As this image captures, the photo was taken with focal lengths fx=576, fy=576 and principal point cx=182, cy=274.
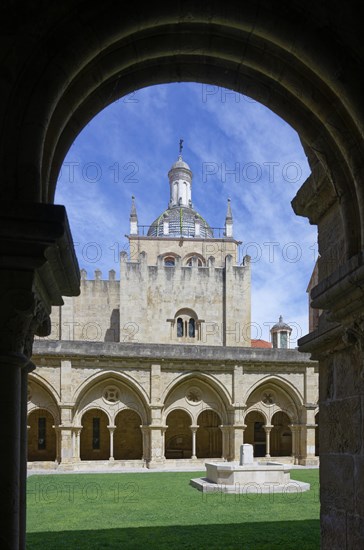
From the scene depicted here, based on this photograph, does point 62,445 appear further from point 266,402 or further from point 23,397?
point 23,397

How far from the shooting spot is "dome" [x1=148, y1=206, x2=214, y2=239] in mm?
39719

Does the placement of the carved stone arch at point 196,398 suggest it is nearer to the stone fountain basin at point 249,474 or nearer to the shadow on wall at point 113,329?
the stone fountain basin at point 249,474

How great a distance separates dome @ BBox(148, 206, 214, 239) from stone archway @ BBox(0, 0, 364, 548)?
115 ft

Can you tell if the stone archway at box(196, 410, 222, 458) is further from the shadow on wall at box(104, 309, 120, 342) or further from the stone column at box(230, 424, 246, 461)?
the shadow on wall at box(104, 309, 120, 342)

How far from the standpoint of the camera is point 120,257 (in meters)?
29.8

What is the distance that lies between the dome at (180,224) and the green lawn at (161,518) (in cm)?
2598

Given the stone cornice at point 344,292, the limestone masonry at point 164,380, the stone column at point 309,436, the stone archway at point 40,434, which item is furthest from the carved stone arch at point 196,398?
the stone cornice at point 344,292

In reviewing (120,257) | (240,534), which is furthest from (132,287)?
(240,534)

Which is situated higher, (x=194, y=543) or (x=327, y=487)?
(x=327, y=487)

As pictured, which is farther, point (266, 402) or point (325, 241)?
point (266, 402)

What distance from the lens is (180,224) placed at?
3997cm

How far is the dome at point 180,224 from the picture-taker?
3972cm

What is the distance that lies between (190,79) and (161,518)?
775 centimetres

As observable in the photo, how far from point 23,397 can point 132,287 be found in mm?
26836
